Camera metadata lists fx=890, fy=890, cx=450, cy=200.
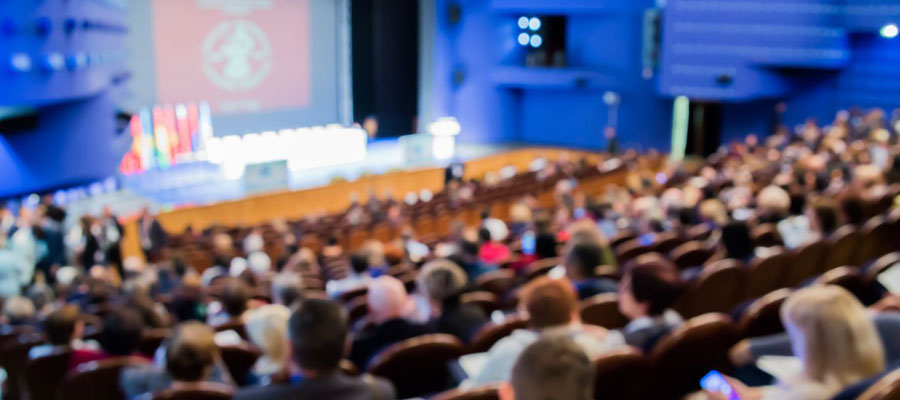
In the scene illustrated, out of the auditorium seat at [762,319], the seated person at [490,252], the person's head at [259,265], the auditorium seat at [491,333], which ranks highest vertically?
the auditorium seat at [762,319]

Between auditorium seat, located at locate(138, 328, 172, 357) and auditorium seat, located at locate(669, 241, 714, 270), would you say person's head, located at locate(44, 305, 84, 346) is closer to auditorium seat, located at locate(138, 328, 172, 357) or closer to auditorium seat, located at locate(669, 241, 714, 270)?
auditorium seat, located at locate(138, 328, 172, 357)

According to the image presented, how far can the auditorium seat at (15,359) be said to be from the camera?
493cm

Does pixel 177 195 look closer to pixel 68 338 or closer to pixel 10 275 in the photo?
pixel 10 275

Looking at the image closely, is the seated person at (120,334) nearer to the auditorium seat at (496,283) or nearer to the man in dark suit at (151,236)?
the auditorium seat at (496,283)

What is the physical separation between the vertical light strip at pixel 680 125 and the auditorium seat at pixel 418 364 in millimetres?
17823

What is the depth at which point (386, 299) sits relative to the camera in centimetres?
418

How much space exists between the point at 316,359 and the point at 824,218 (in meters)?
4.00

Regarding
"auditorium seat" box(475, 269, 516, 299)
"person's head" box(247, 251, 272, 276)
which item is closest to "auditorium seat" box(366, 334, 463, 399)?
"auditorium seat" box(475, 269, 516, 299)

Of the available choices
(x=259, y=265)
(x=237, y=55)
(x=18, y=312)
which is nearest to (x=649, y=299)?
(x=18, y=312)

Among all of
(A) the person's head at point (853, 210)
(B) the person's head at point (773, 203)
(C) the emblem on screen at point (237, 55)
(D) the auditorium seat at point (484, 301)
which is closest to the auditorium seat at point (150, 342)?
(D) the auditorium seat at point (484, 301)

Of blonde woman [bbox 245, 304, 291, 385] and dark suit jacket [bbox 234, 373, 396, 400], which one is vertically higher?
dark suit jacket [bbox 234, 373, 396, 400]

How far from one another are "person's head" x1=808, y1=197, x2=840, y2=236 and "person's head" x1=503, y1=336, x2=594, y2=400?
4.01 m

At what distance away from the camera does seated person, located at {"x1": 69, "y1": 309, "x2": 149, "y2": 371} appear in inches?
157

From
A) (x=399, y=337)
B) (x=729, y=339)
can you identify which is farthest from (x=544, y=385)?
(x=399, y=337)
